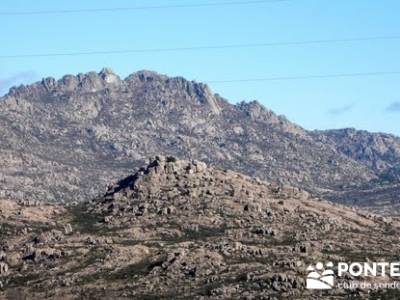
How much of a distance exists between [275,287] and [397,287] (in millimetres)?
26716

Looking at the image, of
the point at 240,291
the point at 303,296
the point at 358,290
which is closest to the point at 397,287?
the point at 358,290

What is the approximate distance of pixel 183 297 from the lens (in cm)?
19800

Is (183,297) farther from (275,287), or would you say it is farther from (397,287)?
(397,287)

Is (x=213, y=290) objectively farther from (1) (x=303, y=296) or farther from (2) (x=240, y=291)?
(1) (x=303, y=296)

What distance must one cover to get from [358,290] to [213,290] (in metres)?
31.2

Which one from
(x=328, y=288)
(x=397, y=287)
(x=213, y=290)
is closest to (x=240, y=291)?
(x=213, y=290)

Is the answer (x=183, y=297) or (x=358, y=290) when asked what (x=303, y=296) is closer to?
(x=358, y=290)

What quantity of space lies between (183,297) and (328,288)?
31401 mm

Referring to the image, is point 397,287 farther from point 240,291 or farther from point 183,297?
point 183,297

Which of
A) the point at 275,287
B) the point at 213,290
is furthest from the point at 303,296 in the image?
the point at 213,290

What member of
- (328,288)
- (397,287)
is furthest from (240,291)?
(397,287)

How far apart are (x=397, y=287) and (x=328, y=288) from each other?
15.4m

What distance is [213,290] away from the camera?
19888 centimetres

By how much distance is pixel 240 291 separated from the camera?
19838 cm
